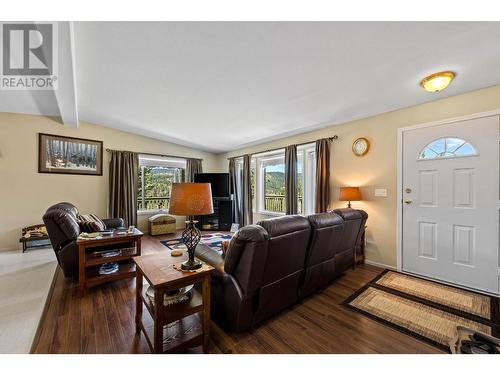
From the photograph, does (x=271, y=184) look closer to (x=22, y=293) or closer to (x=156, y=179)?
(x=156, y=179)

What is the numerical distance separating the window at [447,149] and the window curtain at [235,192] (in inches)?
158

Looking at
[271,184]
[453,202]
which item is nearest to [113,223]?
[271,184]

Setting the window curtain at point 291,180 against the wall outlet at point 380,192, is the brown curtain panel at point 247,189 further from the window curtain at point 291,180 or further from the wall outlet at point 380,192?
the wall outlet at point 380,192

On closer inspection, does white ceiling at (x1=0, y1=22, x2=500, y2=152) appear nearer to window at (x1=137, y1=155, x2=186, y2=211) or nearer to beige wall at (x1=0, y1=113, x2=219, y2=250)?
beige wall at (x1=0, y1=113, x2=219, y2=250)

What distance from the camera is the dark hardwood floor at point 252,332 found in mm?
1433

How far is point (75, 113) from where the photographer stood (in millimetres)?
3422

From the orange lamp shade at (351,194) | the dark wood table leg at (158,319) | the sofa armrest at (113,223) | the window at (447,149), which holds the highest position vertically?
the window at (447,149)

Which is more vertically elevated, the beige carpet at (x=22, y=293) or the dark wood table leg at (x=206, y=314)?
the dark wood table leg at (x=206, y=314)

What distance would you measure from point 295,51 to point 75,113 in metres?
3.73

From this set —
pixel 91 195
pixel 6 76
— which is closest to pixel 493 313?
pixel 6 76

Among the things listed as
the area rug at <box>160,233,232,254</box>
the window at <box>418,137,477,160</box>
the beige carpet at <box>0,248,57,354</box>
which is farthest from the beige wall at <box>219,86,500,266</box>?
the beige carpet at <box>0,248,57,354</box>

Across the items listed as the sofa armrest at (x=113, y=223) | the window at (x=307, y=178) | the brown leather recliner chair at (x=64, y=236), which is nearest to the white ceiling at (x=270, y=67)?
the window at (x=307, y=178)
